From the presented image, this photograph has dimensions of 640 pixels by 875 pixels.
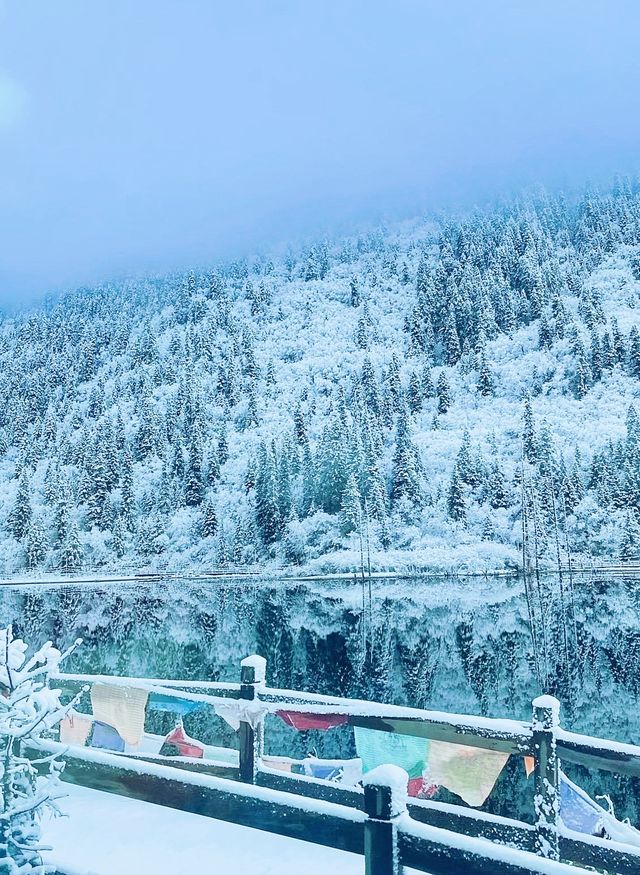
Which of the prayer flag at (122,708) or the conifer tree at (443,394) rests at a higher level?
the conifer tree at (443,394)

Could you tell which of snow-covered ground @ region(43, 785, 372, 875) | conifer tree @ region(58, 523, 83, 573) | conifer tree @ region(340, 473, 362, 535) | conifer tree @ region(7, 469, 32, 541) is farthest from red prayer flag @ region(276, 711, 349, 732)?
conifer tree @ region(7, 469, 32, 541)

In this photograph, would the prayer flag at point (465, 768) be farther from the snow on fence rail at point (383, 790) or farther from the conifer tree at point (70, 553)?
the conifer tree at point (70, 553)

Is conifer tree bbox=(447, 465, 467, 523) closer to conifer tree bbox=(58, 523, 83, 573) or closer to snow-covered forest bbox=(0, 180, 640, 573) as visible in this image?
snow-covered forest bbox=(0, 180, 640, 573)

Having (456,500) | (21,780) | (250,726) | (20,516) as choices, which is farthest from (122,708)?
(20,516)

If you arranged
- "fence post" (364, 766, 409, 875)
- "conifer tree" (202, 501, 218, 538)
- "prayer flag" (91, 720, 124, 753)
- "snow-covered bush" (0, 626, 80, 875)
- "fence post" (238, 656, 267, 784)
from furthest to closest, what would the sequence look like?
1. "conifer tree" (202, 501, 218, 538)
2. "prayer flag" (91, 720, 124, 753)
3. "fence post" (238, 656, 267, 784)
4. "snow-covered bush" (0, 626, 80, 875)
5. "fence post" (364, 766, 409, 875)

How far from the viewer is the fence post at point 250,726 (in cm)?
718

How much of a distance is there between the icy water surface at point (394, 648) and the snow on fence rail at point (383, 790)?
9.04m

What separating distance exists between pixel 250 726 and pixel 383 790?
4.44 meters

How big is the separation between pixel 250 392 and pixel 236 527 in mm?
43178

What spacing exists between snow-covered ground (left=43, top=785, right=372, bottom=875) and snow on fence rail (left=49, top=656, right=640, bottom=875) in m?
0.45

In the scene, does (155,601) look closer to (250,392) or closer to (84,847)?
(84,847)

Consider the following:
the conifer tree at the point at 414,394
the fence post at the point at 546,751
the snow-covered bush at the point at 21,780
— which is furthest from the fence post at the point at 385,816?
the conifer tree at the point at 414,394

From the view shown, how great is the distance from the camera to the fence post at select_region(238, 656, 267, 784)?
718 centimetres

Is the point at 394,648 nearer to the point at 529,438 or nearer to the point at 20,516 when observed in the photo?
the point at 529,438
